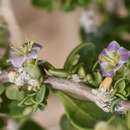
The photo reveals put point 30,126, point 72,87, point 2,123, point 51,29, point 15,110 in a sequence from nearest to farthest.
Answer: point 72,87 < point 15,110 < point 2,123 < point 30,126 < point 51,29

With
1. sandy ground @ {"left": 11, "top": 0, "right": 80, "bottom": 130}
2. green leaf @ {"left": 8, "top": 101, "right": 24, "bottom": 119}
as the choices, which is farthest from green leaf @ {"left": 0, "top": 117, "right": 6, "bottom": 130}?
sandy ground @ {"left": 11, "top": 0, "right": 80, "bottom": 130}

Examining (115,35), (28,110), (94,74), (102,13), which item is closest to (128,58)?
(94,74)

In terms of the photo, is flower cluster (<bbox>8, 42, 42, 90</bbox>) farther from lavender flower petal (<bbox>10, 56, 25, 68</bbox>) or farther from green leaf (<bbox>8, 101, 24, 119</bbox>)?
green leaf (<bbox>8, 101, 24, 119</bbox>)

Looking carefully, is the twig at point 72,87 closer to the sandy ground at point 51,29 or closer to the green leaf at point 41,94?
the green leaf at point 41,94

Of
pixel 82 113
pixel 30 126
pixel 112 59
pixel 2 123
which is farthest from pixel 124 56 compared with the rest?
pixel 30 126

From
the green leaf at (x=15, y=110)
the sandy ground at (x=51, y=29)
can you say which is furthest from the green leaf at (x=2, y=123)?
the sandy ground at (x=51, y=29)

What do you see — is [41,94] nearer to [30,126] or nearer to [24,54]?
[24,54]
